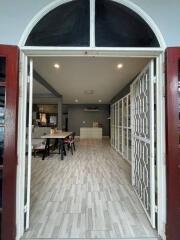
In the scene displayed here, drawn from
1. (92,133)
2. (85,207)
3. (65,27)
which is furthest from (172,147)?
(92,133)

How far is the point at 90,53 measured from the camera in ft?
6.66

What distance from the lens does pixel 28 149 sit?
2182 millimetres

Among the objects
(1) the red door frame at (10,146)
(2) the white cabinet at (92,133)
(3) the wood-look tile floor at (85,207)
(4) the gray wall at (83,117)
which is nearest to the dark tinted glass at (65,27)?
(1) the red door frame at (10,146)

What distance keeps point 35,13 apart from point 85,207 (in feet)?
9.03

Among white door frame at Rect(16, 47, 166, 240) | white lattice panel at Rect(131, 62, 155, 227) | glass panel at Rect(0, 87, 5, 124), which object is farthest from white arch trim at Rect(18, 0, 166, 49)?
glass panel at Rect(0, 87, 5, 124)

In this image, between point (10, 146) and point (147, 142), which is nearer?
point (10, 146)

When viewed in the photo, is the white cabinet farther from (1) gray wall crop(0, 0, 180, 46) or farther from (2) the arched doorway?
(1) gray wall crop(0, 0, 180, 46)

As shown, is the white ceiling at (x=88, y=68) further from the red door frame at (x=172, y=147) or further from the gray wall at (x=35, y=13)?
the red door frame at (x=172, y=147)

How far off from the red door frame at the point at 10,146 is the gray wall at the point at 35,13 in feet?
0.82

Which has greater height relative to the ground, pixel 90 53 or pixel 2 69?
pixel 90 53

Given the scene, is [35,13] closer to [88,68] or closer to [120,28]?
[120,28]

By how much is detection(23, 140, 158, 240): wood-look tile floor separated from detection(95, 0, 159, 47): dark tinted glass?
223 centimetres

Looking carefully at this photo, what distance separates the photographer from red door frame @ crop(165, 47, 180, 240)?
1833mm

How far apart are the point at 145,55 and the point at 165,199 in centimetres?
167
